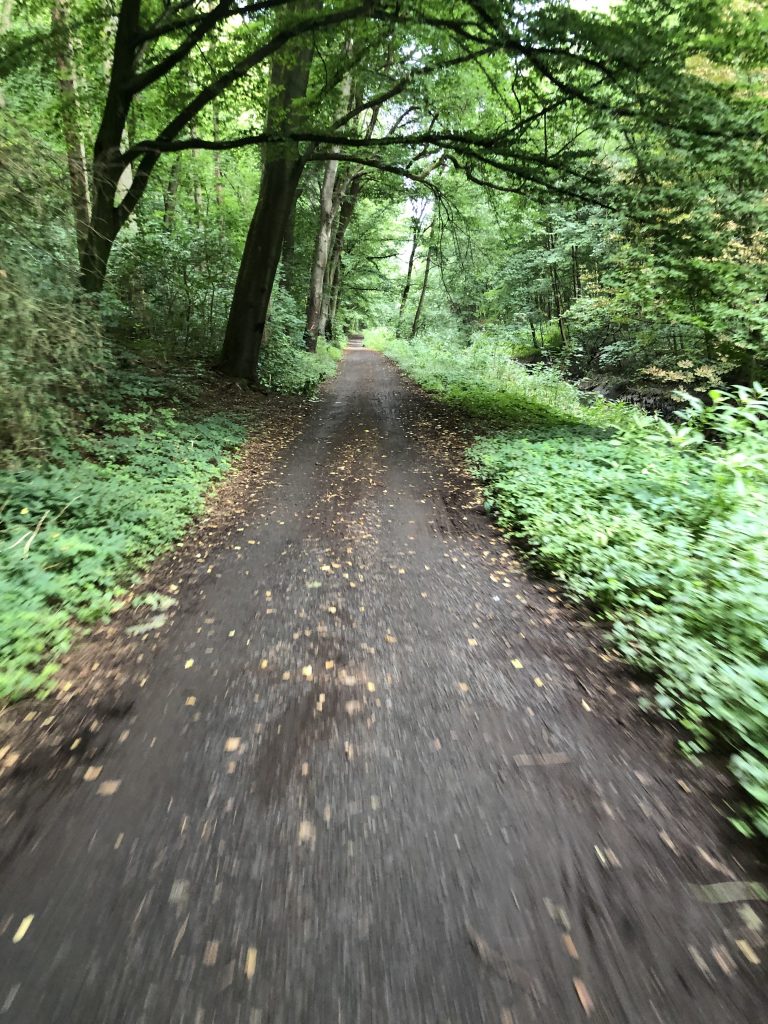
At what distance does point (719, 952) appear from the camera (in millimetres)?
1755

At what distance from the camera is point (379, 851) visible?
2119 mm

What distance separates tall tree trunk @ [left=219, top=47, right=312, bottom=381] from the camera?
10117mm

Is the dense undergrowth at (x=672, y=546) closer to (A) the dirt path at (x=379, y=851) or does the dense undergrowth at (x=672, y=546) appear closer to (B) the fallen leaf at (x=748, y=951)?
(A) the dirt path at (x=379, y=851)

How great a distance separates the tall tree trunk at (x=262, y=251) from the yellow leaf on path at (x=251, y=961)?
37.4ft

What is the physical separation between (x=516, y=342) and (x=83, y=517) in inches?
869

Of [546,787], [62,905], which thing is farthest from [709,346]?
[62,905]

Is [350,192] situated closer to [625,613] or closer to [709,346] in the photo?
[709,346]

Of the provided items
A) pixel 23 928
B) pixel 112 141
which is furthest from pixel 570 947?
pixel 112 141

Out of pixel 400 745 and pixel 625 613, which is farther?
pixel 625 613

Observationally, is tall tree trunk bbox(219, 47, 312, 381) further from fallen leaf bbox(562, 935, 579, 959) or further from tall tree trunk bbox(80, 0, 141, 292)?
fallen leaf bbox(562, 935, 579, 959)

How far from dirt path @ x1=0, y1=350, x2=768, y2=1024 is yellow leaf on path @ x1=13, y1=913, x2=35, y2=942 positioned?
11 millimetres

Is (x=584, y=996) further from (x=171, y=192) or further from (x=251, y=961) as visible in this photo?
(x=171, y=192)

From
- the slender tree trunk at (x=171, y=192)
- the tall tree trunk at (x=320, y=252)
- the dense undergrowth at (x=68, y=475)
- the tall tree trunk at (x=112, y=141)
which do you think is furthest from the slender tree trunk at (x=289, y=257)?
the dense undergrowth at (x=68, y=475)

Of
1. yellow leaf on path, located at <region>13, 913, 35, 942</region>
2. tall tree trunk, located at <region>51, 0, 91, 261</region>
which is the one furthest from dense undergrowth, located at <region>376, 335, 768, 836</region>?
tall tree trunk, located at <region>51, 0, 91, 261</region>
